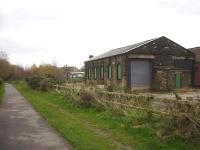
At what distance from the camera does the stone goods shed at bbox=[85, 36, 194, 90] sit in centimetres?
3272

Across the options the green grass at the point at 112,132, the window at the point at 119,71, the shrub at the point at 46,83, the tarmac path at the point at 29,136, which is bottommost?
the tarmac path at the point at 29,136

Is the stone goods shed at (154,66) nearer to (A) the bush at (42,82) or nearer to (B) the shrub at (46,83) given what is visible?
(B) the shrub at (46,83)

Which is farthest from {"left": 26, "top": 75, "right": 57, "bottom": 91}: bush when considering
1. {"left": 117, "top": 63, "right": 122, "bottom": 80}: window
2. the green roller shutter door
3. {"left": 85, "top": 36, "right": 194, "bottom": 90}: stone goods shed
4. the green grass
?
the green grass

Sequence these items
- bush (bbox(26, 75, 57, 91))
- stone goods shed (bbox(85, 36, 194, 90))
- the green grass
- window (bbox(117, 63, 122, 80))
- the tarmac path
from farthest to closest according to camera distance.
→ 1. bush (bbox(26, 75, 57, 91))
2. window (bbox(117, 63, 122, 80))
3. stone goods shed (bbox(85, 36, 194, 90))
4. the tarmac path
5. the green grass

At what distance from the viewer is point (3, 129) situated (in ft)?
37.6

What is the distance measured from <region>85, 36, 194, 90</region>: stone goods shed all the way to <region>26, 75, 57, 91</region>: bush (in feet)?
18.6

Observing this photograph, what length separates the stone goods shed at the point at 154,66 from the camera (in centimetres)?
3272

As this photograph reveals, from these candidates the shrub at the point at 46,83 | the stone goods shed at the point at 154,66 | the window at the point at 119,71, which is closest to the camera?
the stone goods shed at the point at 154,66

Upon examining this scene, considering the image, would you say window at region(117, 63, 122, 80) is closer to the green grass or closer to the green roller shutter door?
the green roller shutter door

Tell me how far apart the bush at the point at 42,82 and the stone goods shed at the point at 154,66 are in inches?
223

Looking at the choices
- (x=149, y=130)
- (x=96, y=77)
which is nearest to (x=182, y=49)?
(x=96, y=77)

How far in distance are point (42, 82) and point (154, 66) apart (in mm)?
12273

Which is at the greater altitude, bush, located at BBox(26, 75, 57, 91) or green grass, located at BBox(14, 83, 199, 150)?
bush, located at BBox(26, 75, 57, 91)

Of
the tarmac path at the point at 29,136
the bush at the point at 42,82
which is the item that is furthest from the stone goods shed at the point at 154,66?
the tarmac path at the point at 29,136
